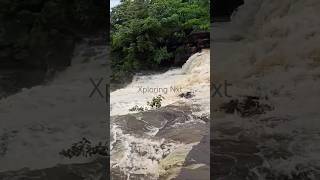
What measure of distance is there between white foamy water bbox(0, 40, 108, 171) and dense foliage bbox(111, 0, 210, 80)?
462 mm

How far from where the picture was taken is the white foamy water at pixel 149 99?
2828 millimetres

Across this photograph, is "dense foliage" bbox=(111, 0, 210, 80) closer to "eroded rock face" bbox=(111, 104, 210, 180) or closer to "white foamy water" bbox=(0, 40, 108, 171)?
"eroded rock face" bbox=(111, 104, 210, 180)

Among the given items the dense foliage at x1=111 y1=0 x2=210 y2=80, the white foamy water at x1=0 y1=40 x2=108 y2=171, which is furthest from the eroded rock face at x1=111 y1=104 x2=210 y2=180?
the white foamy water at x1=0 y1=40 x2=108 y2=171

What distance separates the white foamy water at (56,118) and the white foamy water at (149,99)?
406 mm

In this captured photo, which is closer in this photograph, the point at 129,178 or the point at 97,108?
the point at 97,108

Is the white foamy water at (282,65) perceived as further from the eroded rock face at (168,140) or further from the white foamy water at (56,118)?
the white foamy water at (56,118)

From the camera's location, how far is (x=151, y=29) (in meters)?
2.95

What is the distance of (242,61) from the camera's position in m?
2.42

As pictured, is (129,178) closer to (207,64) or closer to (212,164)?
(212,164)

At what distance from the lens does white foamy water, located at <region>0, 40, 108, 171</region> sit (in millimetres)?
2393

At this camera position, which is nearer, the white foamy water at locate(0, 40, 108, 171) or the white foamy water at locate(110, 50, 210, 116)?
the white foamy water at locate(0, 40, 108, 171)

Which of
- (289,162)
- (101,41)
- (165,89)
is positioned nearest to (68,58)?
(101,41)

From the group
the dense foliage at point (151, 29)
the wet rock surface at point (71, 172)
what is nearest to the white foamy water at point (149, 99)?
the dense foliage at point (151, 29)

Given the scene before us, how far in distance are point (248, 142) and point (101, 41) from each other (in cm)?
100
